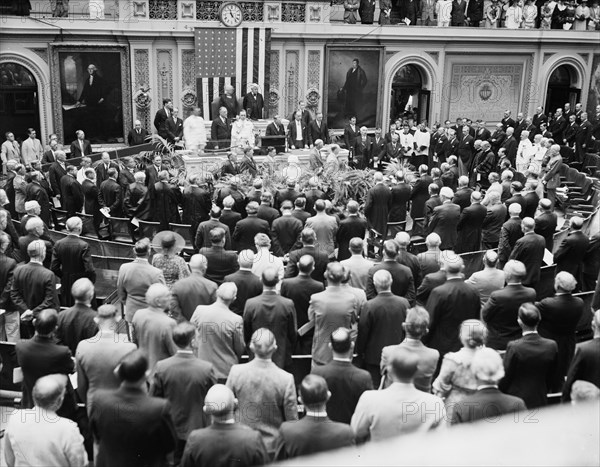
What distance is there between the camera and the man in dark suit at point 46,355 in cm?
574

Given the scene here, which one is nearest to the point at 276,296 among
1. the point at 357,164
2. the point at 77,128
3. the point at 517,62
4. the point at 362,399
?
the point at 362,399

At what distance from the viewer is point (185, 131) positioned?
55.8ft

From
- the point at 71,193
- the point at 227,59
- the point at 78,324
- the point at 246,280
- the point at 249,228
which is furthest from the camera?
the point at 227,59

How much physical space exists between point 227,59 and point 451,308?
50.0 ft

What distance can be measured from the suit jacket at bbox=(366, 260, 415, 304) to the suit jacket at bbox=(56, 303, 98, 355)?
2934mm

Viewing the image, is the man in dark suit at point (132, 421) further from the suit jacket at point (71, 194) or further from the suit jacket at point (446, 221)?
the suit jacket at point (71, 194)

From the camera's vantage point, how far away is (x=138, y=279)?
7.62 m

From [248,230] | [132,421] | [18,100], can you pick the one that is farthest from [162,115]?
[132,421]

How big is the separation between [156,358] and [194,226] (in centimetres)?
571

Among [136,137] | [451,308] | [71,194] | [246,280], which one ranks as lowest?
[71,194]

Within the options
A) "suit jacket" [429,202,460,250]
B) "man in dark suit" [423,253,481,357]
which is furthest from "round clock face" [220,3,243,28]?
"man in dark suit" [423,253,481,357]

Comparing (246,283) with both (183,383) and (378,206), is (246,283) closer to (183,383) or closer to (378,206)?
(183,383)

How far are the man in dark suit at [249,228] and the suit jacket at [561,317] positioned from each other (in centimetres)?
404

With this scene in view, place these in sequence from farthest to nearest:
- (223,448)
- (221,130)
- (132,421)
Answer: (221,130)
(132,421)
(223,448)
